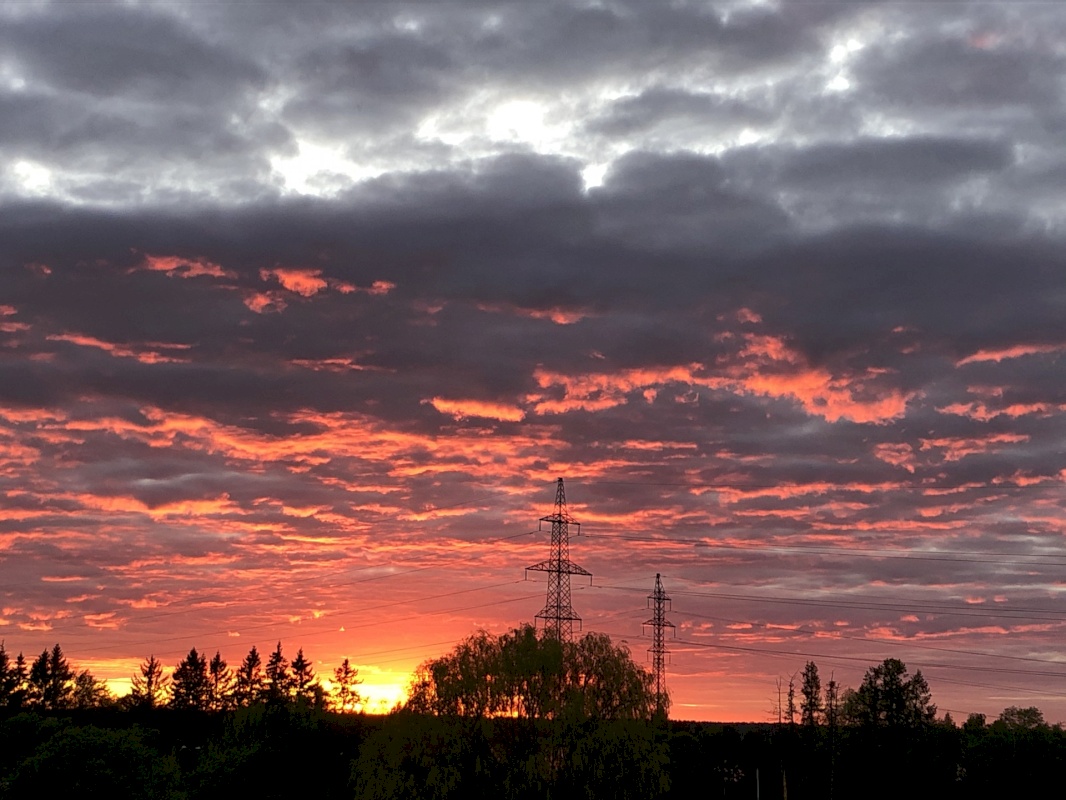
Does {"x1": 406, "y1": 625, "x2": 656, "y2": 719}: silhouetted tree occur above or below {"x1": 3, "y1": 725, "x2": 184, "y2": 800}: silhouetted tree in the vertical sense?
above

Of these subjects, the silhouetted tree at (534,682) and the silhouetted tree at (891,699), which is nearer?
the silhouetted tree at (534,682)

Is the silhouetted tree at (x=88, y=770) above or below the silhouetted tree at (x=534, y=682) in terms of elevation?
below

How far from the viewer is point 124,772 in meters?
69.1

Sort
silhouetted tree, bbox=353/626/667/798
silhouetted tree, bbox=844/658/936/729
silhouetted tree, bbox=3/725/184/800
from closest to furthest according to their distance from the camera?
silhouetted tree, bbox=3/725/184/800
silhouetted tree, bbox=353/626/667/798
silhouetted tree, bbox=844/658/936/729

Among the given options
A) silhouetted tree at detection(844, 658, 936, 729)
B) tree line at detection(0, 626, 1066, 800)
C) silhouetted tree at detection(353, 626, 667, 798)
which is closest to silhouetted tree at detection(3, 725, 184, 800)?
tree line at detection(0, 626, 1066, 800)

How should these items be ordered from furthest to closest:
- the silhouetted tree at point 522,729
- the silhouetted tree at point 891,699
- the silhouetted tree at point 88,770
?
the silhouetted tree at point 891,699 < the silhouetted tree at point 522,729 < the silhouetted tree at point 88,770

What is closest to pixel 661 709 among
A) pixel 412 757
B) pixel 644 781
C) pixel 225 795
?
pixel 644 781

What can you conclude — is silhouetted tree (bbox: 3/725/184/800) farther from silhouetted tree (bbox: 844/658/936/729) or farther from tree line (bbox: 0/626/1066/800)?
silhouetted tree (bbox: 844/658/936/729)

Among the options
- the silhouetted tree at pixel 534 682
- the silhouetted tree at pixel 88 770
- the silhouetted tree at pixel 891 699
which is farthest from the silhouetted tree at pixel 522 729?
the silhouetted tree at pixel 891 699

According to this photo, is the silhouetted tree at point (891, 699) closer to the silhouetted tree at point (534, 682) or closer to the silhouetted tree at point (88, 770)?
the silhouetted tree at point (534, 682)

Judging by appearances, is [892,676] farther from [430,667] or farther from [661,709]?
[430,667]

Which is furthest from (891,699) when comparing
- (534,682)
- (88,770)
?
(88,770)

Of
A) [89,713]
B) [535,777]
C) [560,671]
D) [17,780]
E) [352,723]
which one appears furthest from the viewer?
[89,713]

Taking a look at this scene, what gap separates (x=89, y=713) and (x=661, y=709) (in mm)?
93862
